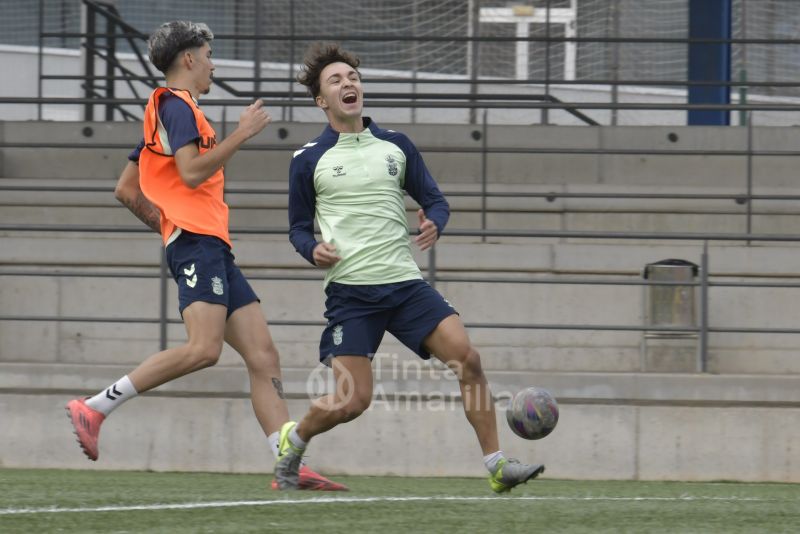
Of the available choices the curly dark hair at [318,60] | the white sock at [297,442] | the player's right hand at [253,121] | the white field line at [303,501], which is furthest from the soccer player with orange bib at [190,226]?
the white field line at [303,501]

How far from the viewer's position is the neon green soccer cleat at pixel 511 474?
5746 millimetres

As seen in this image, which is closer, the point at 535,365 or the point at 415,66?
the point at 535,365

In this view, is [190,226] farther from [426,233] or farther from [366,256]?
[426,233]

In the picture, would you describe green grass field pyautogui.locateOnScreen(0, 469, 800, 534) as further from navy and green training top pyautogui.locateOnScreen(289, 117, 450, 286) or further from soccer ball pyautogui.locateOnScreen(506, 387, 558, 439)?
navy and green training top pyautogui.locateOnScreen(289, 117, 450, 286)

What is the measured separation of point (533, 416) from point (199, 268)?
5.02ft

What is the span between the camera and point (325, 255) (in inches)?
226

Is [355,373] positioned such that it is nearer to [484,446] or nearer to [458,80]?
[484,446]

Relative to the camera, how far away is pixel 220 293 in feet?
19.9

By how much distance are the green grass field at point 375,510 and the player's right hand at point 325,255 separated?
937mm

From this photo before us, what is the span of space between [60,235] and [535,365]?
4.24 meters

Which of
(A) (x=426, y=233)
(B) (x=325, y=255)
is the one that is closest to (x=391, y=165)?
(A) (x=426, y=233)

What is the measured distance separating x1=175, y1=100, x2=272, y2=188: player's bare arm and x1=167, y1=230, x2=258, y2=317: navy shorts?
0.26 meters

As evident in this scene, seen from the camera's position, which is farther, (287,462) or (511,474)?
(287,462)

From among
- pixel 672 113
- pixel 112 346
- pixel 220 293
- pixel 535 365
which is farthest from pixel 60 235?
pixel 672 113
